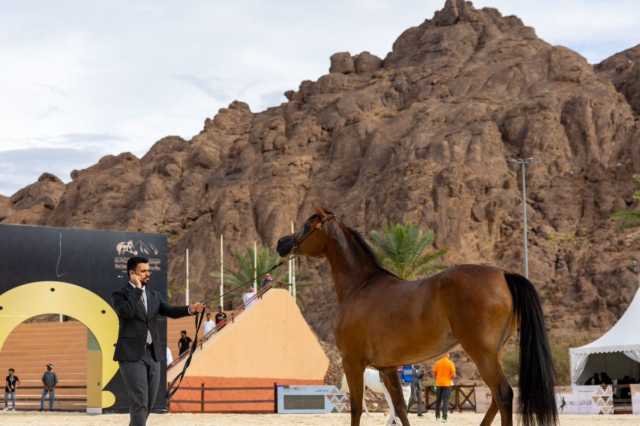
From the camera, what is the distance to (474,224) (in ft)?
251

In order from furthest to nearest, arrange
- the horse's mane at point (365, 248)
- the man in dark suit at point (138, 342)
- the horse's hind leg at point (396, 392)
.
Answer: the horse's mane at point (365, 248)
the horse's hind leg at point (396, 392)
the man in dark suit at point (138, 342)

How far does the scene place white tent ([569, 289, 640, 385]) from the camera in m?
32.5

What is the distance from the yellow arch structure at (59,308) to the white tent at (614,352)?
16507 mm

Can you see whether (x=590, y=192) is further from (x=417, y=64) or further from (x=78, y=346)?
(x=78, y=346)

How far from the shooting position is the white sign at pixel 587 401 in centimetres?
3039

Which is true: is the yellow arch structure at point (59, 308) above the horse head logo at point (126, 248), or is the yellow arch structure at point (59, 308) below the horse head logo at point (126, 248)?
below

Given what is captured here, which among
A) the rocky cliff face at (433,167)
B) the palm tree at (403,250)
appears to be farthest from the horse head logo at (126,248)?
the rocky cliff face at (433,167)

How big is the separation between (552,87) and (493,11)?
2161 cm

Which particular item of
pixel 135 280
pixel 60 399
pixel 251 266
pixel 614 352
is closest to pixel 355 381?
pixel 135 280

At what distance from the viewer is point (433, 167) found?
7875 centimetres

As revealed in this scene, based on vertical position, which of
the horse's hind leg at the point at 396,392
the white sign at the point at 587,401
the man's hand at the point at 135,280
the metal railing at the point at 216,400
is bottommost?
the white sign at the point at 587,401

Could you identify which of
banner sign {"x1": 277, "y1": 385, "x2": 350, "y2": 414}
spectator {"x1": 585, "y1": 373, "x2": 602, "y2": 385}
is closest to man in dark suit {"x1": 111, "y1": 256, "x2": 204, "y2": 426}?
banner sign {"x1": 277, "y1": 385, "x2": 350, "y2": 414}

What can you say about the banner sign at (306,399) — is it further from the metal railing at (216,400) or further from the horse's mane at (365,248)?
the horse's mane at (365,248)

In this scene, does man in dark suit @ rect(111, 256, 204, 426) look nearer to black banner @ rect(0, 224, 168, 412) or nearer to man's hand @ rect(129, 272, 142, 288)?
man's hand @ rect(129, 272, 142, 288)
